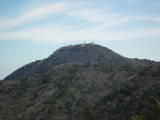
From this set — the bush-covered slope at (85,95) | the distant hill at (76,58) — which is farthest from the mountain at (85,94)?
the distant hill at (76,58)

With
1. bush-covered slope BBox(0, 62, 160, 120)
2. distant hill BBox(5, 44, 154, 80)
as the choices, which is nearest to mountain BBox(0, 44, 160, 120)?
bush-covered slope BBox(0, 62, 160, 120)

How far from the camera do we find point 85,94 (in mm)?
62469

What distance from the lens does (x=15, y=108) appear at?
64625 mm

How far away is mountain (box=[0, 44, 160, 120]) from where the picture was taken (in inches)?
1767

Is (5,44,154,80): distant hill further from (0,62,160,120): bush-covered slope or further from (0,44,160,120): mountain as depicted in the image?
(0,62,160,120): bush-covered slope

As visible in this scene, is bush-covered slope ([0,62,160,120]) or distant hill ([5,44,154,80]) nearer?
bush-covered slope ([0,62,160,120])

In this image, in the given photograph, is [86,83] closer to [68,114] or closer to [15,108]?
[68,114]

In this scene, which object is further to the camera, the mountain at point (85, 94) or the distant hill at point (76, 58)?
the distant hill at point (76, 58)

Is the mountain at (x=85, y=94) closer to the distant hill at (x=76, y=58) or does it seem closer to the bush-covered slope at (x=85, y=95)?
the bush-covered slope at (x=85, y=95)

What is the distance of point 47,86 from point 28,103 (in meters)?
9.55

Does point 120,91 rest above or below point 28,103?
above

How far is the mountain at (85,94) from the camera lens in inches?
1767

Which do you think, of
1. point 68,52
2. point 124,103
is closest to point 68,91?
point 124,103

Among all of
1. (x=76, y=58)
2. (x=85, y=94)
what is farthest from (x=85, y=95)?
(x=76, y=58)
